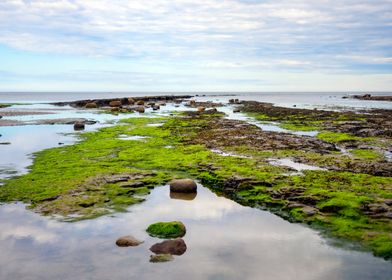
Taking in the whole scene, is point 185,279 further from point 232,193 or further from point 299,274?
point 232,193

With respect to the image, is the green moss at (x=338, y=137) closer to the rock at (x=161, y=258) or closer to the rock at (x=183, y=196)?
the rock at (x=183, y=196)

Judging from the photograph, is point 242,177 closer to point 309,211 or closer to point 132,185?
point 309,211

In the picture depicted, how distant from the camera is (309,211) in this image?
57.2 feet

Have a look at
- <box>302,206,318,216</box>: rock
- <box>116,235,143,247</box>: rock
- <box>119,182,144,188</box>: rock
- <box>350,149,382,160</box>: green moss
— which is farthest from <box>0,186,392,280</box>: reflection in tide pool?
<box>350,149,382,160</box>: green moss

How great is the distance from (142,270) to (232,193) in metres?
9.45

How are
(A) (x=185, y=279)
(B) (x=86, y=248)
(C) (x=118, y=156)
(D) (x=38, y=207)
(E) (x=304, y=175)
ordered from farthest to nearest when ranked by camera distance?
1. (C) (x=118, y=156)
2. (E) (x=304, y=175)
3. (D) (x=38, y=207)
4. (B) (x=86, y=248)
5. (A) (x=185, y=279)

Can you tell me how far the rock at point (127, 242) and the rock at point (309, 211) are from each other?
24.5ft

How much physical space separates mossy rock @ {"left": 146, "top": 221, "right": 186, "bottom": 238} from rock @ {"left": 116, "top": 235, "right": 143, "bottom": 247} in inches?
40.2

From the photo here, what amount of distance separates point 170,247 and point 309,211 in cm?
695

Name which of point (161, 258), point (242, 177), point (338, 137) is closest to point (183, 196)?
point (242, 177)

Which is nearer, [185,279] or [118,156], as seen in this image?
[185,279]

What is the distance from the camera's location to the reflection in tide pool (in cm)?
1246

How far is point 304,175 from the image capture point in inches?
930

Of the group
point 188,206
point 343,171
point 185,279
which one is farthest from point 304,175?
point 185,279
